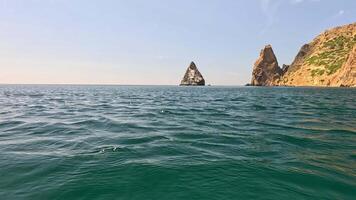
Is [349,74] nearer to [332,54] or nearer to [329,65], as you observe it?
[329,65]

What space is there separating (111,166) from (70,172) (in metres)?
1.25

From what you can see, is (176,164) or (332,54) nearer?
(176,164)

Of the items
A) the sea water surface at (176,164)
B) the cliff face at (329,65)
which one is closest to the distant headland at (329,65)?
the cliff face at (329,65)

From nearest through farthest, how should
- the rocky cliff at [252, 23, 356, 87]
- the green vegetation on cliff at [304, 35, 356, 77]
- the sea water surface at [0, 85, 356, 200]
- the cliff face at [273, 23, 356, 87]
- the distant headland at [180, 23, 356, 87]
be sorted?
the sea water surface at [0, 85, 356, 200]
the distant headland at [180, 23, 356, 87]
the rocky cliff at [252, 23, 356, 87]
the cliff face at [273, 23, 356, 87]
the green vegetation on cliff at [304, 35, 356, 77]

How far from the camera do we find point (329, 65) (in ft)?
501

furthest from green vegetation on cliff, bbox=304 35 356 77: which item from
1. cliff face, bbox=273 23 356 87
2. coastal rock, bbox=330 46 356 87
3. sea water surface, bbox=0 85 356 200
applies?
sea water surface, bbox=0 85 356 200

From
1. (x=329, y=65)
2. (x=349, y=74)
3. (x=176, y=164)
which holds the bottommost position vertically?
(x=176, y=164)

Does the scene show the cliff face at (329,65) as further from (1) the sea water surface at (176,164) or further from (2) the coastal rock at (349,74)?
(1) the sea water surface at (176,164)

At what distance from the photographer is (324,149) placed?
447 inches

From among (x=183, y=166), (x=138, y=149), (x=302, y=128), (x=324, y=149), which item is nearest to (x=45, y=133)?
(x=138, y=149)

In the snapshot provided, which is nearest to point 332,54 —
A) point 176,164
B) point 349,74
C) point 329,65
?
point 329,65

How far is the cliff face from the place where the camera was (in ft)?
388

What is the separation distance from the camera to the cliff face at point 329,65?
11814 cm

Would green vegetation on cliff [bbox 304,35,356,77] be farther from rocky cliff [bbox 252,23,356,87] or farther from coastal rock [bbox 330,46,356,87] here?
coastal rock [bbox 330,46,356,87]
